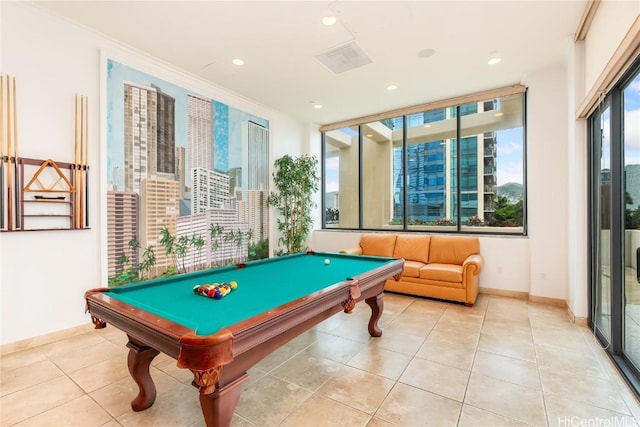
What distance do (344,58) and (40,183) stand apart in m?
3.57

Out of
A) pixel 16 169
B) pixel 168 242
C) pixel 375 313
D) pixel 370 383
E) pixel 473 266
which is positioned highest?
pixel 16 169

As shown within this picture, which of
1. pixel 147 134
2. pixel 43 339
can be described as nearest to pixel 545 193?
pixel 147 134

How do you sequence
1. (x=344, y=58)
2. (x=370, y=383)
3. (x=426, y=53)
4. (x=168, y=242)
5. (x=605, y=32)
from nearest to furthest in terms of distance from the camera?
(x=370, y=383) < (x=605, y=32) < (x=426, y=53) < (x=344, y=58) < (x=168, y=242)

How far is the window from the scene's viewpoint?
15.5 ft

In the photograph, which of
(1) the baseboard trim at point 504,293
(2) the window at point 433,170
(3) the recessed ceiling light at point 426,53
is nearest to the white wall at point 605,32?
(3) the recessed ceiling light at point 426,53

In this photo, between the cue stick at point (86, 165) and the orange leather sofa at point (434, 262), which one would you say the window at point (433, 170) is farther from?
the cue stick at point (86, 165)

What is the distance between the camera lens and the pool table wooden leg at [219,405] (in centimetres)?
136

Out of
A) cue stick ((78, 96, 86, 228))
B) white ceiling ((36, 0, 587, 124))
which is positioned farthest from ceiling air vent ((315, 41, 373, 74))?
cue stick ((78, 96, 86, 228))

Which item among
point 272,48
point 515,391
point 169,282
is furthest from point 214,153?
point 515,391

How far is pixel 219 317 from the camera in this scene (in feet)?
5.02

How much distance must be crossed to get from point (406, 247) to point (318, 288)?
11.0 ft

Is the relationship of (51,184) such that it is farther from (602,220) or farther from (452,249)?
(602,220)

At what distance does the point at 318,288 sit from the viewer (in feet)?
6.82

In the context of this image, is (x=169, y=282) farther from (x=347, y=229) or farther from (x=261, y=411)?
(x=347, y=229)
